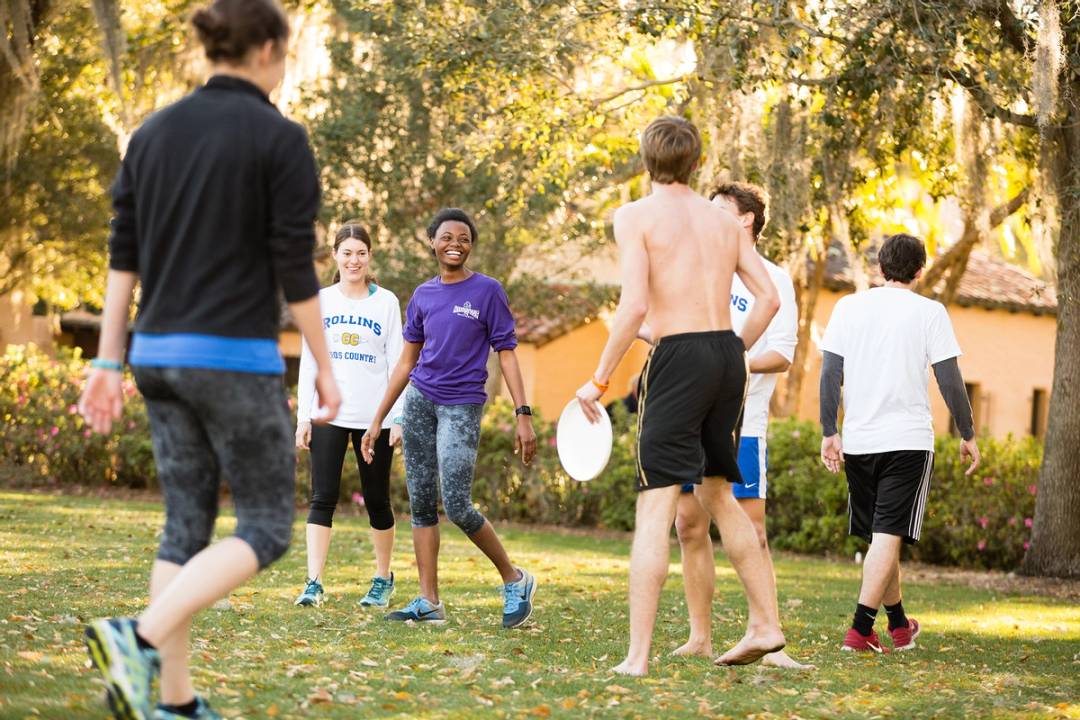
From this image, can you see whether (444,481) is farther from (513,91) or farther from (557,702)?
(513,91)

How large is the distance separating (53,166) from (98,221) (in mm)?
1339

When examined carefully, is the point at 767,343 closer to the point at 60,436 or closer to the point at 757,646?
the point at 757,646

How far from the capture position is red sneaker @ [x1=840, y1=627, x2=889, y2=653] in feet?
22.2

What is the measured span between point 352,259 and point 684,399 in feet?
9.28

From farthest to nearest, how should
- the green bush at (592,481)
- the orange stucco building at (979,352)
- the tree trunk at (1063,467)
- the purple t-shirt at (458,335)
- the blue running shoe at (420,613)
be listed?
the orange stucco building at (979,352) → the green bush at (592,481) → the tree trunk at (1063,467) → the blue running shoe at (420,613) → the purple t-shirt at (458,335)

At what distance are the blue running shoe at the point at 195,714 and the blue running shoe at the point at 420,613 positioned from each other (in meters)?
2.96

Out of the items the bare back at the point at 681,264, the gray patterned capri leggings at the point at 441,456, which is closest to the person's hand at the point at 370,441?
the gray patterned capri leggings at the point at 441,456

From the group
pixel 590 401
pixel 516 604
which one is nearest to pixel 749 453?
pixel 590 401

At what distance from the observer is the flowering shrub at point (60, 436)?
16.8 metres

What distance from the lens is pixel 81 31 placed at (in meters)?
21.8

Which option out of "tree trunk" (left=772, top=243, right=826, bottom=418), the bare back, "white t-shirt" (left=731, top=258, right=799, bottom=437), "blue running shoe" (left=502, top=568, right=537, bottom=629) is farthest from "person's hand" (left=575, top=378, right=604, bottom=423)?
"tree trunk" (left=772, top=243, right=826, bottom=418)

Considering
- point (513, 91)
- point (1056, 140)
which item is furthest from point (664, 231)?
point (513, 91)

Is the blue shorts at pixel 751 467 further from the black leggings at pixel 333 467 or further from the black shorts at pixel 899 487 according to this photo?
the black leggings at pixel 333 467

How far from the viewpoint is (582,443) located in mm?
5621
